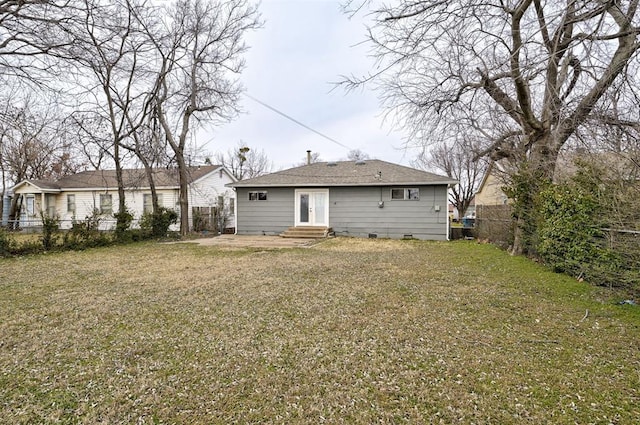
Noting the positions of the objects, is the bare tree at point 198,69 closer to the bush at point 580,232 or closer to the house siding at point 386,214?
the house siding at point 386,214

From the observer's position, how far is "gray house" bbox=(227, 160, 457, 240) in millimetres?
13102

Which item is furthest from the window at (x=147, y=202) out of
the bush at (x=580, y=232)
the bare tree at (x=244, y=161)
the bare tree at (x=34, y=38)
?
the bush at (x=580, y=232)

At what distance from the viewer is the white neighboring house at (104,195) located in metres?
17.4

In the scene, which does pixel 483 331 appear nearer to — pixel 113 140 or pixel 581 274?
pixel 581 274

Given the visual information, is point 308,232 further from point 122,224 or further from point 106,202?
point 106,202

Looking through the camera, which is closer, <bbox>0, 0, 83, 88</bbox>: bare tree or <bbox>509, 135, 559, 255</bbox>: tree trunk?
<bbox>0, 0, 83, 88</bbox>: bare tree

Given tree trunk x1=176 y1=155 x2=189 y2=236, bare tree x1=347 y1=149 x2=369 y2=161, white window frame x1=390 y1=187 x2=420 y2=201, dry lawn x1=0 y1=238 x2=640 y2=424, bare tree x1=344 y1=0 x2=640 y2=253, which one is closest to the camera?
dry lawn x1=0 y1=238 x2=640 y2=424

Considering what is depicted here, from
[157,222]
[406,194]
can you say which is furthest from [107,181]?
[406,194]

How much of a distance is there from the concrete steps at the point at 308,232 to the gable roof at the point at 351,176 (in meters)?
1.90

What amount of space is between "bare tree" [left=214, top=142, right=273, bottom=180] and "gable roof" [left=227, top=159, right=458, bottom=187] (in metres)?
15.6

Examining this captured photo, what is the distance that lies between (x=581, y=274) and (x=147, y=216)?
14109mm

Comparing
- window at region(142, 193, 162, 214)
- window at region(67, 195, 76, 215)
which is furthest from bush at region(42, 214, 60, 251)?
window at region(67, 195, 76, 215)

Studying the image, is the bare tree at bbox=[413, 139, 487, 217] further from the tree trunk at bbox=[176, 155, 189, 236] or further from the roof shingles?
the tree trunk at bbox=[176, 155, 189, 236]

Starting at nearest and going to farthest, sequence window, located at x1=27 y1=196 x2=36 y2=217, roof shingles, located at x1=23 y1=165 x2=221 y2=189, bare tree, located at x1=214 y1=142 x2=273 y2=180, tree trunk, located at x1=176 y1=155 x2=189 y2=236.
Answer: tree trunk, located at x1=176 y1=155 x2=189 y2=236, roof shingles, located at x1=23 y1=165 x2=221 y2=189, window, located at x1=27 y1=196 x2=36 y2=217, bare tree, located at x1=214 y1=142 x2=273 y2=180
